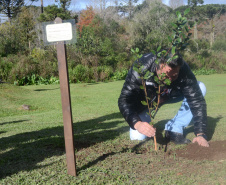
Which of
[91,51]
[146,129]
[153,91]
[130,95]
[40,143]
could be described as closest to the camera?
[146,129]

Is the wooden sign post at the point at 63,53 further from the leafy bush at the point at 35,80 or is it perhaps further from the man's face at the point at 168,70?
the leafy bush at the point at 35,80

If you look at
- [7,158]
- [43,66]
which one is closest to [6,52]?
[43,66]

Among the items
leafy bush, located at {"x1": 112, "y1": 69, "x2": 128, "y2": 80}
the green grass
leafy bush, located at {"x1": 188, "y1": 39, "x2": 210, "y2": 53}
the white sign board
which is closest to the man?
the green grass

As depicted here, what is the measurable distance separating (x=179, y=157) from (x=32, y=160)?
70.5 inches

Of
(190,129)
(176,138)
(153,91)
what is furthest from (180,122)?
(153,91)

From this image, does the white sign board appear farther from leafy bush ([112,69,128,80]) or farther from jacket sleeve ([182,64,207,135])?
leafy bush ([112,69,128,80])

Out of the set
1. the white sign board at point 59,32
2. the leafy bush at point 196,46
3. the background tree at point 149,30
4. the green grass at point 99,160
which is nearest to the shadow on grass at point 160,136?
the green grass at point 99,160

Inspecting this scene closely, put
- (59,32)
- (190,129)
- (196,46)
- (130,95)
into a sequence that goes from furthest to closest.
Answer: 1. (196,46)
2. (190,129)
3. (130,95)
4. (59,32)

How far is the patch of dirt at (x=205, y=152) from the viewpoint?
3206 millimetres

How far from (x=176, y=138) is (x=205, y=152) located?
61 cm

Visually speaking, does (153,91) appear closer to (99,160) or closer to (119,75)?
(99,160)

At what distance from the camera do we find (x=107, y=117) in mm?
6789

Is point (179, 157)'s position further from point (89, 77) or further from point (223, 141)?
point (89, 77)

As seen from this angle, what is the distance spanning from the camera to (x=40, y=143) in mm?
4105
